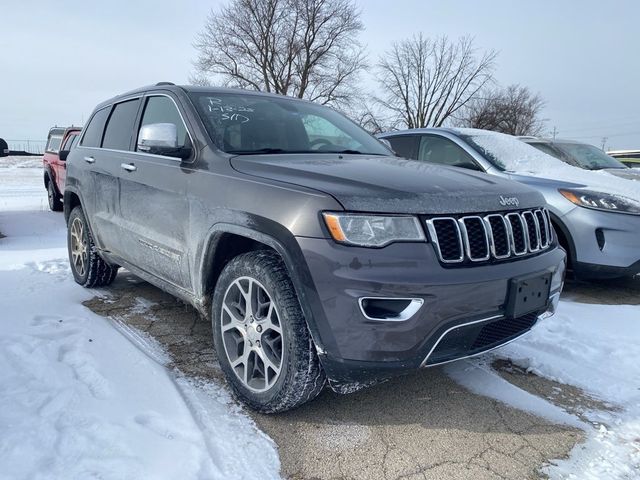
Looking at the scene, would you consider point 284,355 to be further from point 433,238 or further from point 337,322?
point 433,238

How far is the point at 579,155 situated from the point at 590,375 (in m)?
4.47

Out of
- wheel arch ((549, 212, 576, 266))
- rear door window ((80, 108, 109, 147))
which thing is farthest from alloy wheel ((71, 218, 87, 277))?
wheel arch ((549, 212, 576, 266))

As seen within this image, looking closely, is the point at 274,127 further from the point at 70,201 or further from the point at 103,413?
the point at 70,201

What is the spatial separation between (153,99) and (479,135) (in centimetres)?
371

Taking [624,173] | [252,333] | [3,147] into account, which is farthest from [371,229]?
[3,147]

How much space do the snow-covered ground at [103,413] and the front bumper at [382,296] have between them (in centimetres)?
60

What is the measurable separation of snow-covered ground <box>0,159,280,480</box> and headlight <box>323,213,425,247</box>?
1030 mm

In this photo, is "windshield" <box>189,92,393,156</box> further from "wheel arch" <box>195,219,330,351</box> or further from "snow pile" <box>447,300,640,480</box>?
"snow pile" <box>447,300,640,480</box>

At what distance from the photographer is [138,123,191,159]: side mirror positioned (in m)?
2.95

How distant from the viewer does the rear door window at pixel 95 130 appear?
14.9 feet

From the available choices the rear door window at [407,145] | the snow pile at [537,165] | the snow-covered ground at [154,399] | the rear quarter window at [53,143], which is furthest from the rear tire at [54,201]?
the snow pile at [537,165]

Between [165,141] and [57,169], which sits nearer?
[165,141]

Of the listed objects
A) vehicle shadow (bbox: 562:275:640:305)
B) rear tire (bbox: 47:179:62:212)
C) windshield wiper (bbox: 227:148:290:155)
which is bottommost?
rear tire (bbox: 47:179:62:212)

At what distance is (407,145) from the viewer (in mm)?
6219
